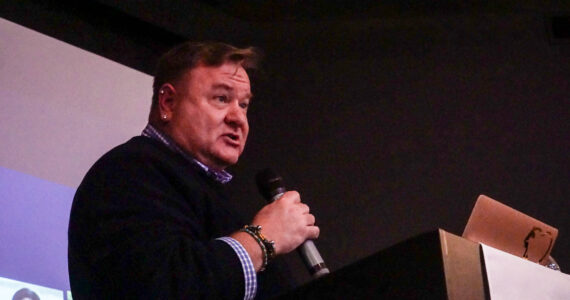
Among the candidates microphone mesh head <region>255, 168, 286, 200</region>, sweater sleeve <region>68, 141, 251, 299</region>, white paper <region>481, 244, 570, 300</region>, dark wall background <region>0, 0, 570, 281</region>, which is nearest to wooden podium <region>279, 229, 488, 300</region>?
white paper <region>481, 244, 570, 300</region>

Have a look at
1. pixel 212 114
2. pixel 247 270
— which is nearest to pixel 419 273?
pixel 247 270

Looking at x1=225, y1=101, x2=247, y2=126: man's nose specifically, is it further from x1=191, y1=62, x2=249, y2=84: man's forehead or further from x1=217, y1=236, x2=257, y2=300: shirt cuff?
x1=217, y1=236, x2=257, y2=300: shirt cuff

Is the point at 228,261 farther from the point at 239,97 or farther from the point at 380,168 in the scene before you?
the point at 380,168

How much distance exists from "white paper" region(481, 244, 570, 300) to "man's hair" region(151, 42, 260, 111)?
850 millimetres

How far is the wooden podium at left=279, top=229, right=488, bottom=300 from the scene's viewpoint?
0.94 m

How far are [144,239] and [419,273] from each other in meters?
0.48

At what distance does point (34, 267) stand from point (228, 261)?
3.30 ft

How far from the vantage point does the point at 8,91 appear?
7.54ft

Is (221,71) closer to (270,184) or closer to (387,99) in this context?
(270,184)

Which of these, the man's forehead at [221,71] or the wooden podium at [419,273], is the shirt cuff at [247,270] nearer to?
the wooden podium at [419,273]

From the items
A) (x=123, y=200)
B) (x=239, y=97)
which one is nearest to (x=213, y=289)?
(x=123, y=200)

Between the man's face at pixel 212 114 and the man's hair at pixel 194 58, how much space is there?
0.01m

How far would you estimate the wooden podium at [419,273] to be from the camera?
94 centimetres

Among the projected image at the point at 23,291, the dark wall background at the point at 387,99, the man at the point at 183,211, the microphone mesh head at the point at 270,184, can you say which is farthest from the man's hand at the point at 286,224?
the dark wall background at the point at 387,99
